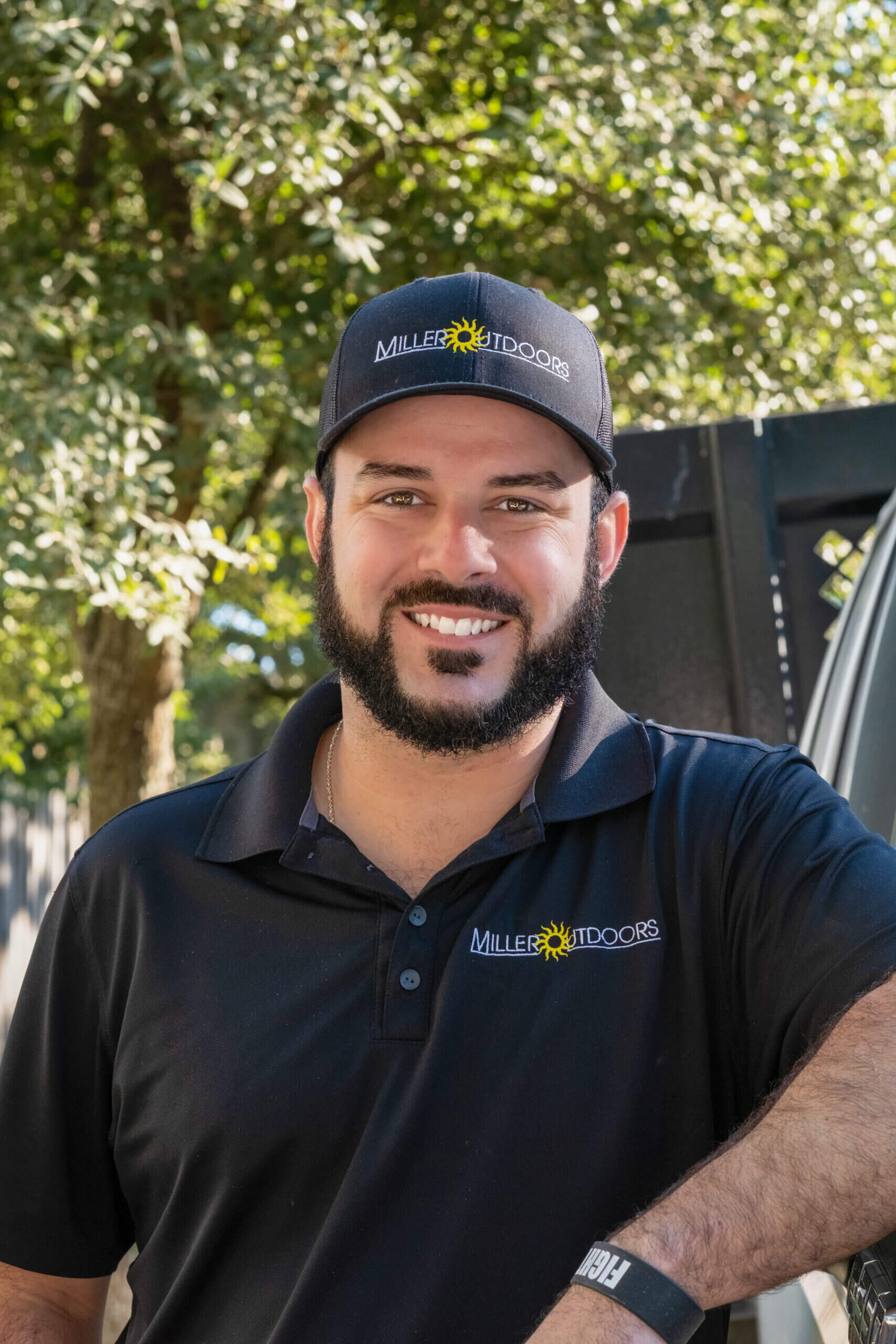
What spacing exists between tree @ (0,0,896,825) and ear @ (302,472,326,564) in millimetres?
2842

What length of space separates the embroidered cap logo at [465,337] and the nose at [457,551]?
23cm

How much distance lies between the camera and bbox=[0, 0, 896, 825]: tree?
205 inches

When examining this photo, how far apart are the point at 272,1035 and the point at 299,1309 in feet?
1.08

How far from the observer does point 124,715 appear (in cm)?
757

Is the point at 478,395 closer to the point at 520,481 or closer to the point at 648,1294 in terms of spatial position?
the point at 520,481

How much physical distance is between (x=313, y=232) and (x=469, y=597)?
4.78 m

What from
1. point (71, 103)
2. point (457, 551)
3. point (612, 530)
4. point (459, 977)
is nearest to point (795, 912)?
point (459, 977)

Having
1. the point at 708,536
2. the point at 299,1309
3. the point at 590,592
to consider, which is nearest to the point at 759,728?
the point at 708,536

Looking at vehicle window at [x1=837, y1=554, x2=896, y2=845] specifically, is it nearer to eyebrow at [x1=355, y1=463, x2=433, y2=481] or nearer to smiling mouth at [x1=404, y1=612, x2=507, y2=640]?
smiling mouth at [x1=404, y1=612, x2=507, y2=640]

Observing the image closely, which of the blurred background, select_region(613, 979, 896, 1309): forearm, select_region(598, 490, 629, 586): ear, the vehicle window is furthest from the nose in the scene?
the blurred background

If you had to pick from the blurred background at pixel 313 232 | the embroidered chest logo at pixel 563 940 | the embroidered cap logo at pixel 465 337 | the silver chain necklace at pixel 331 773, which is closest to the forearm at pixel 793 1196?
the embroidered chest logo at pixel 563 940

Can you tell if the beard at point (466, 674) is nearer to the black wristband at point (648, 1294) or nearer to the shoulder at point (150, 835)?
the shoulder at point (150, 835)

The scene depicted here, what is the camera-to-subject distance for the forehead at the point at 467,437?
6.87ft

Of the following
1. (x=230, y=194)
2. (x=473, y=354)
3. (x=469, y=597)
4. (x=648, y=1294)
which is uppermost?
(x=230, y=194)
